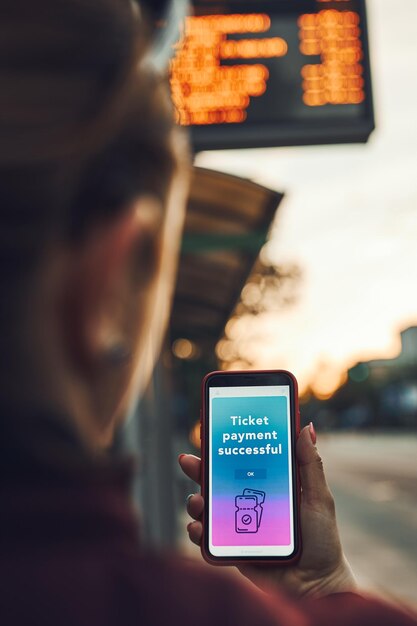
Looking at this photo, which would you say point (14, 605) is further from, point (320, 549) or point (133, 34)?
point (320, 549)

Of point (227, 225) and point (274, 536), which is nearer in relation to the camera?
point (274, 536)

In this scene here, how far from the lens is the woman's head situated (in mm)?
603

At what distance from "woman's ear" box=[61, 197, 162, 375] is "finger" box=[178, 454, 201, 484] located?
0.83 meters

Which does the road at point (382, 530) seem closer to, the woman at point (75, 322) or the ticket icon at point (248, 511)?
the ticket icon at point (248, 511)

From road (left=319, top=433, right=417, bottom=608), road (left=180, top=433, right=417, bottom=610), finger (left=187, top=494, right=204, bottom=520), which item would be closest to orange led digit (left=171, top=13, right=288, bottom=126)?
road (left=180, top=433, right=417, bottom=610)

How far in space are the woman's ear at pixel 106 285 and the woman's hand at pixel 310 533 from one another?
794mm

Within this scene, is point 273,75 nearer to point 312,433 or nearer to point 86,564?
point 312,433

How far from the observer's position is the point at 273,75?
4188 mm

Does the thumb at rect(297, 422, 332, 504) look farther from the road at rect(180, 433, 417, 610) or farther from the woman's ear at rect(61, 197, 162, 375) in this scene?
the road at rect(180, 433, 417, 610)

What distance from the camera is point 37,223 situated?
606 millimetres

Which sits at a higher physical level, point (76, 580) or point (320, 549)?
point (76, 580)

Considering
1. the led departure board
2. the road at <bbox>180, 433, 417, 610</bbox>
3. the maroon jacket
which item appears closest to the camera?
the maroon jacket

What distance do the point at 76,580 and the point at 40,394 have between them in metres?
0.15

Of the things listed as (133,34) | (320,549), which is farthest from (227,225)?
(133,34)
